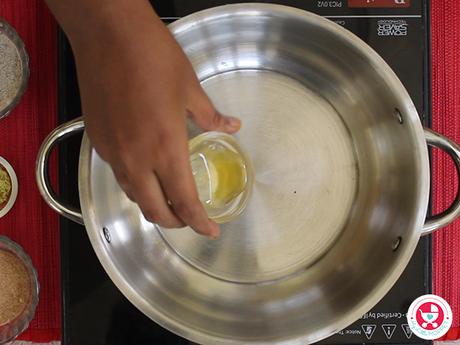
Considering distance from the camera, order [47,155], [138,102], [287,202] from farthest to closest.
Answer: [287,202], [47,155], [138,102]

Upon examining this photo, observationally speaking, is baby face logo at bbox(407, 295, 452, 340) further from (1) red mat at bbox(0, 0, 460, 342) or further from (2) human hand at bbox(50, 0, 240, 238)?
(2) human hand at bbox(50, 0, 240, 238)

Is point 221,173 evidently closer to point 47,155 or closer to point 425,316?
point 47,155

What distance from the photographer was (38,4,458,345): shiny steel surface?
1.97 ft

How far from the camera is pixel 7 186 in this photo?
27.1 inches

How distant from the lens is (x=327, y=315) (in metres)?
0.60

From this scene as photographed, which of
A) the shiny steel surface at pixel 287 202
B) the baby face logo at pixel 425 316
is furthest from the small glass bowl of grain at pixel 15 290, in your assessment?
the baby face logo at pixel 425 316

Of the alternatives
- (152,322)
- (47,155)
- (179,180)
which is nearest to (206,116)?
(179,180)

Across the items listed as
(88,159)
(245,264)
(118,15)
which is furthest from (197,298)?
(118,15)

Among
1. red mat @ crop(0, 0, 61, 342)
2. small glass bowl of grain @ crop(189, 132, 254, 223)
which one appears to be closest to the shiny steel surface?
small glass bowl of grain @ crop(189, 132, 254, 223)

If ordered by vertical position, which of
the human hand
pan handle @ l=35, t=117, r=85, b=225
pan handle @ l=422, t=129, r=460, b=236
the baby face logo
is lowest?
the baby face logo

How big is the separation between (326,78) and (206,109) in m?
0.25

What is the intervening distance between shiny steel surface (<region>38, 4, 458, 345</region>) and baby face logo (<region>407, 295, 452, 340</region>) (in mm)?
91

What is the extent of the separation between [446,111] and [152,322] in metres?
0.44

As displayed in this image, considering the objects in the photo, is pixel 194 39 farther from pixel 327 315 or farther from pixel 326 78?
pixel 327 315
